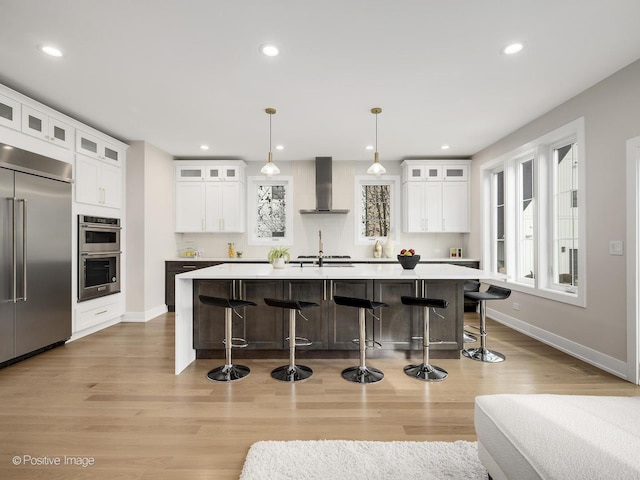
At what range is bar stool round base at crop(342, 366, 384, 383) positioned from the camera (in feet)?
9.64

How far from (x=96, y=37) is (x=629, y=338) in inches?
203

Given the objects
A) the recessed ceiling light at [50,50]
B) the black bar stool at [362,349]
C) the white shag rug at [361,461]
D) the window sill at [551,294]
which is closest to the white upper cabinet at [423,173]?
the window sill at [551,294]

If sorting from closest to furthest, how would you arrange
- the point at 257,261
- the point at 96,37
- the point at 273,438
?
1. the point at 273,438
2. the point at 96,37
3. the point at 257,261

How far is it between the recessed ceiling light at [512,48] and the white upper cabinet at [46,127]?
15.6ft

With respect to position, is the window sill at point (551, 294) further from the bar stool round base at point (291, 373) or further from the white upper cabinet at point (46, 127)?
the white upper cabinet at point (46, 127)

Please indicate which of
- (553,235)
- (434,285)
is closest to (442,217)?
(553,235)

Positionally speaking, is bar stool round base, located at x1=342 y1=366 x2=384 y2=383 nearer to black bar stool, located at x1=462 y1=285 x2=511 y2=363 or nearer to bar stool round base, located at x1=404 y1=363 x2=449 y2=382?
bar stool round base, located at x1=404 y1=363 x2=449 y2=382

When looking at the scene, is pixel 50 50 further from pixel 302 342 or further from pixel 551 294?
pixel 551 294

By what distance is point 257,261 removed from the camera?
5.92 metres

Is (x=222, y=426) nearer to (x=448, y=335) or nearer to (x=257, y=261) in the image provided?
(x=448, y=335)

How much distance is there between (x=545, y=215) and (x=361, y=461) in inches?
151

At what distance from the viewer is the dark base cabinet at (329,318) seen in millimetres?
3465

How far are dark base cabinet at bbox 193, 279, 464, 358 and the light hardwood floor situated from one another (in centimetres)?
22

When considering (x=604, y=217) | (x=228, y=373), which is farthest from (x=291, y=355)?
(x=604, y=217)
